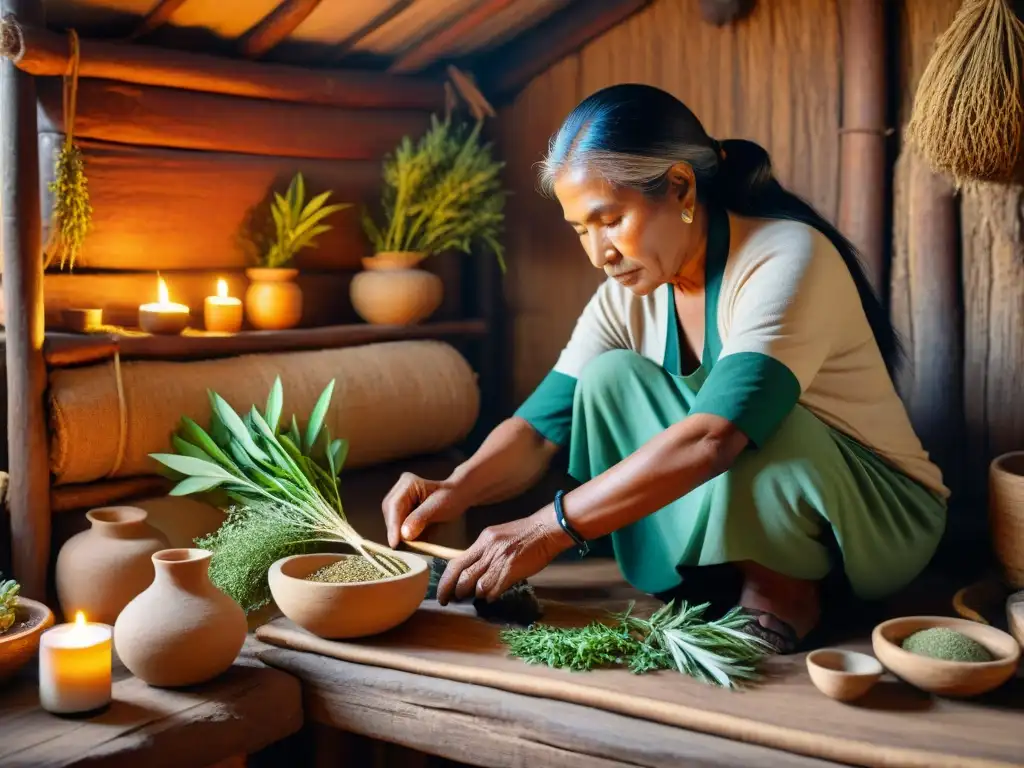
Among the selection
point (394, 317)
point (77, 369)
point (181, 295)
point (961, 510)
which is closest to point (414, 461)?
point (394, 317)

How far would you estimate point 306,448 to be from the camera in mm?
3088

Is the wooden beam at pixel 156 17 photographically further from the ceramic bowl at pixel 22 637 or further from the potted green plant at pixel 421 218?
the ceramic bowl at pixel 22 637

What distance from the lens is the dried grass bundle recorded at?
107 inches

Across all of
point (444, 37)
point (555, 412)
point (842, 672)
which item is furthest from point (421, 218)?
point (842, 672)

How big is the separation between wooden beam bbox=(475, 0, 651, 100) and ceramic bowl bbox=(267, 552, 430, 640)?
2.10 m

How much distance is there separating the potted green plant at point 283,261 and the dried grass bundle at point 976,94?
5.77 ft

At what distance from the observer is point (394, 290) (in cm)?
360

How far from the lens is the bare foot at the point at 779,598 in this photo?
2365 millimetres

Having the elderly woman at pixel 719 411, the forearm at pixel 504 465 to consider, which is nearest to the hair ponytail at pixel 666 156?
the elderly woman at pixel 719 411

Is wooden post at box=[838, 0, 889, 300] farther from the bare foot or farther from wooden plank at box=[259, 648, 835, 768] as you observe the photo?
wooden plank at box=[259, 648, 835, 768]

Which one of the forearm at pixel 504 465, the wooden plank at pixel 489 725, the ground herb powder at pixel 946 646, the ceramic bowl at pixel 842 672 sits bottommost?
the wooden plank at pixel 489 725

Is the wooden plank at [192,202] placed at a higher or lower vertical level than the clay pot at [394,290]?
higher

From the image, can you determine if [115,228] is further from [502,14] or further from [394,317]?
[502,14]

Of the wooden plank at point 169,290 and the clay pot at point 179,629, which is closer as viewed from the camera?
the clay pot at point 179,629
